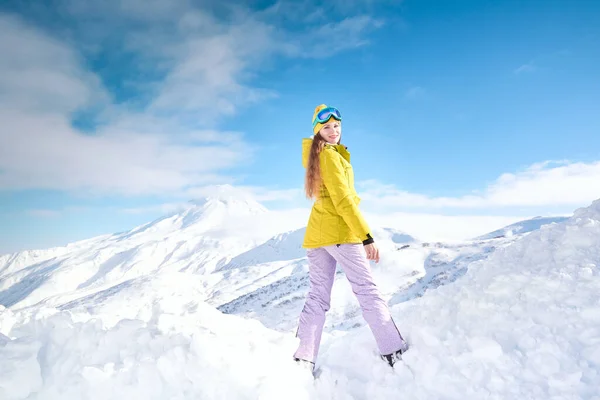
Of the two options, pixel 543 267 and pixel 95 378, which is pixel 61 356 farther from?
pixel 543 267

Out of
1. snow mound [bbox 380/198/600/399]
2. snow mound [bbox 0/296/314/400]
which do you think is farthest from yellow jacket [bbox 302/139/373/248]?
snow mound [bbox 0/296/314/400]

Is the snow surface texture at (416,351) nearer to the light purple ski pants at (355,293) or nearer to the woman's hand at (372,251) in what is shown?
the light purple ski pants at (355,293)

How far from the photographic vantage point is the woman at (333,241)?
3.77 metres

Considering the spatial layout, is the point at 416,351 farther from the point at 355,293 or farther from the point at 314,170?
the point at 314,170

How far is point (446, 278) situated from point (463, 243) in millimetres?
35956

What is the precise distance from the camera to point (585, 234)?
4012 millimetres

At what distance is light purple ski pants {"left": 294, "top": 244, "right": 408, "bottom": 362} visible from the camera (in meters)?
3.78

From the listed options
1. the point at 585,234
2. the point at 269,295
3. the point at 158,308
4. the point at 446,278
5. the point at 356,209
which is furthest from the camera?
the point at 269,295

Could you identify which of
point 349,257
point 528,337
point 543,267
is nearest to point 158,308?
point 349,257

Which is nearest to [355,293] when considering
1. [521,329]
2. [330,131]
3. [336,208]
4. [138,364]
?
[336,208]

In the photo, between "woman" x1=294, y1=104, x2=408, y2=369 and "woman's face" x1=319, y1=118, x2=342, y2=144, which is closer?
"woman" x1=294, y1=104, x2=408, y2=369

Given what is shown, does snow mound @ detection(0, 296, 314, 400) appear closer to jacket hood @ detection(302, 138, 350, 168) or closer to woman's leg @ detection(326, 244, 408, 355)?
woman's leg @ detection(326, 244, 408, 355)

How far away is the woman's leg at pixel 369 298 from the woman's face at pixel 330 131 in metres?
1.34

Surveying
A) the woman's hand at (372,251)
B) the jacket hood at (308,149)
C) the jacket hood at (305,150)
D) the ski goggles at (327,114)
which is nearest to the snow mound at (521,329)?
the woman's hand at (372,251)
